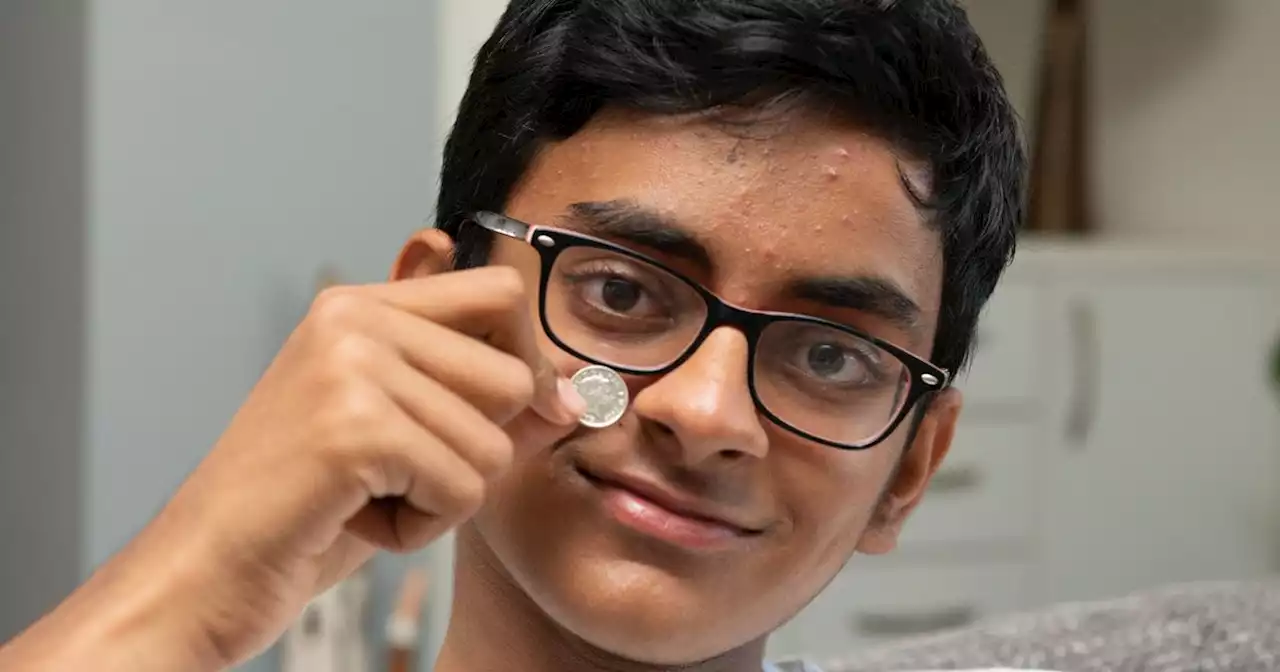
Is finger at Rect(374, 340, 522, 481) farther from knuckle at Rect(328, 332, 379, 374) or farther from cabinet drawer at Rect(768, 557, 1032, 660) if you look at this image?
cabinet drawer at Rect(768, 557, 1032, 660)

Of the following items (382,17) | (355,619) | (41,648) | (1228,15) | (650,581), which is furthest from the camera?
(1228,15)

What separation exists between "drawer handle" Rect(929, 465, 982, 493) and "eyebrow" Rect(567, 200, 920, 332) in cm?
151

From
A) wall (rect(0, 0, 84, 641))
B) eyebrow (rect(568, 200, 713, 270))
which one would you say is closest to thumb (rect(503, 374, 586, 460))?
eyebrow (rect(568, 200, 713, 270))

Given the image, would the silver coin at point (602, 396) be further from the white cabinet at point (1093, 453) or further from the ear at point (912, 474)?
the white cabinet at point (1093, 453)

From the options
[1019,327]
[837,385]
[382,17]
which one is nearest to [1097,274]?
[1019,327]

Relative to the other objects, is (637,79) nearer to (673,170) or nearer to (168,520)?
(673,170)

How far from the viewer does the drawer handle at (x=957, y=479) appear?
217 centimetres

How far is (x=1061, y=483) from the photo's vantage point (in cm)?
227

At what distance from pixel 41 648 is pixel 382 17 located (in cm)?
143

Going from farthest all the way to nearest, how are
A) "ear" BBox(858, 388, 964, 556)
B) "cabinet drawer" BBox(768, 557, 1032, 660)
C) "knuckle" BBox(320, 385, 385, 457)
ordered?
1. "cabinet drawer" BBox(768, 557, 1032, 660)
2. "ear" BBox(858, 388, 964, 556)
3. "knuckle" BBox(320, 385, 385, 457)

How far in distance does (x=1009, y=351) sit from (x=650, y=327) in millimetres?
1661

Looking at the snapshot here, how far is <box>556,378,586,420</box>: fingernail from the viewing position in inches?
23.5

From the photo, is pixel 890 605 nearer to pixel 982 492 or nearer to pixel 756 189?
pixel 982 492

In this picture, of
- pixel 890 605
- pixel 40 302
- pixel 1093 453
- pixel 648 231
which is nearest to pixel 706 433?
pixel 648 231
